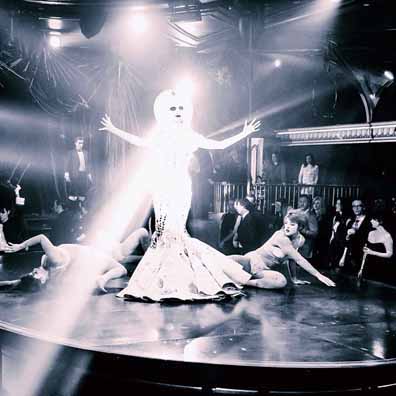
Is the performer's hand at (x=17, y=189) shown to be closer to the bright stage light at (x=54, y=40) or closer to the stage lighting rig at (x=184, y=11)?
the bright stage light at (x=54, y=40)

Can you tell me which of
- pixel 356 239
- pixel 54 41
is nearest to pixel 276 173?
pixel 356 239

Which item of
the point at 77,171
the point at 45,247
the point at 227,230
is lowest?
the point at 227,230

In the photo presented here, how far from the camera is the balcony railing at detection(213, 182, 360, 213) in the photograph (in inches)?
324

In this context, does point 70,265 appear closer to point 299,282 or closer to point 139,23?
point 299,282

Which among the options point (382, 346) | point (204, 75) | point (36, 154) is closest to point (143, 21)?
point (204, 75)

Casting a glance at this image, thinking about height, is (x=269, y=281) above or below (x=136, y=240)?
below

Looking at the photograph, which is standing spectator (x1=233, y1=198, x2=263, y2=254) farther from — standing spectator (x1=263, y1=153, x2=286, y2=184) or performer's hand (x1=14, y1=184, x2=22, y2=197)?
performer's hand (x1=14, y1=184, x2=22, y2=197)

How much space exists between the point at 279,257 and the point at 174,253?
3.24 ft

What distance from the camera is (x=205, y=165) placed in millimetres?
9164

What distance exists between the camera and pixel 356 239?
5789mm

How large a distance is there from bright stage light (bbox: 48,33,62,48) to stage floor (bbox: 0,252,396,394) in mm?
3968

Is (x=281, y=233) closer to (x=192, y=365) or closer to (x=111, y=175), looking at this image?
(x=192, y=365)

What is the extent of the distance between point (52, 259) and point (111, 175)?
8.08ft

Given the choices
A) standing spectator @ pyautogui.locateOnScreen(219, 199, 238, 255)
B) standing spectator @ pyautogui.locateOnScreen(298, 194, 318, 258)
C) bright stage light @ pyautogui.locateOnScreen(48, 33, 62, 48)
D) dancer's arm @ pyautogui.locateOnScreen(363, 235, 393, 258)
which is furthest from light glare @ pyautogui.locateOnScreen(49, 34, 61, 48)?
dancer's arm @ pyautogui.locateOnScreen(363, 235, 393, 258)
